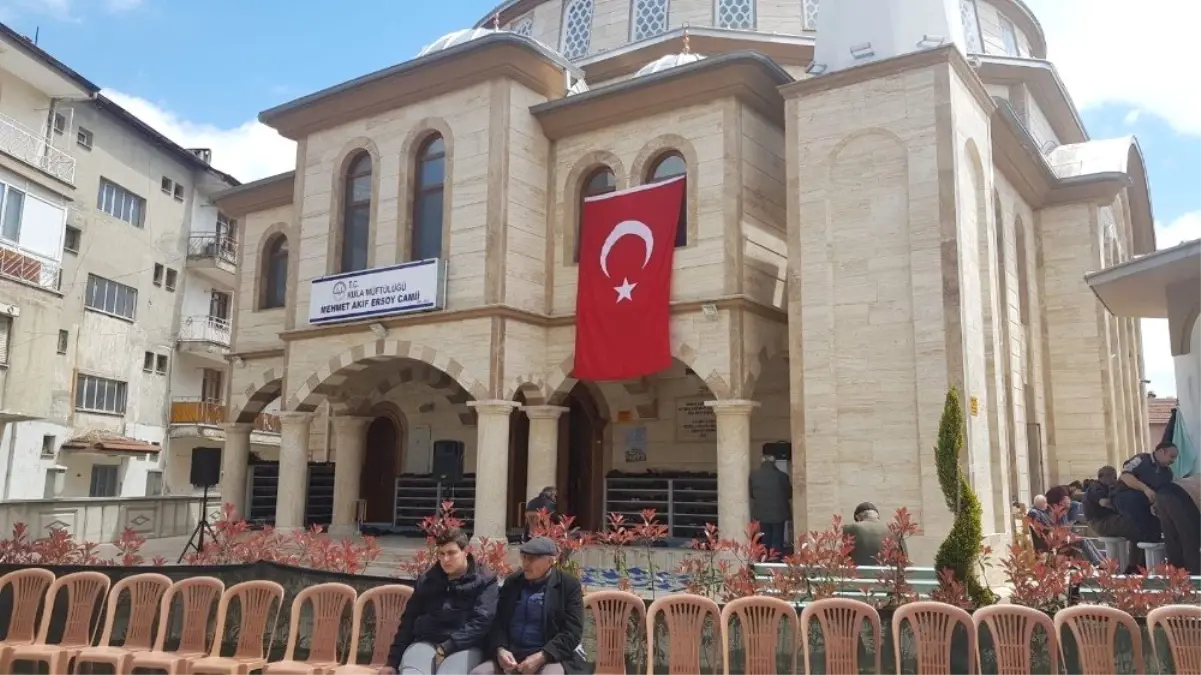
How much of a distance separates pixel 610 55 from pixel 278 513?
37.7ft

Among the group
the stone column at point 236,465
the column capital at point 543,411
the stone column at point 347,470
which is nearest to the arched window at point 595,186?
the column capital at point 543,411

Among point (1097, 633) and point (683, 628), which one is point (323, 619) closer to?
point (683, 628)

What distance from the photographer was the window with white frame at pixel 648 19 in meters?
20.4

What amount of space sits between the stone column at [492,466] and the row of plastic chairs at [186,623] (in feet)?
21.0

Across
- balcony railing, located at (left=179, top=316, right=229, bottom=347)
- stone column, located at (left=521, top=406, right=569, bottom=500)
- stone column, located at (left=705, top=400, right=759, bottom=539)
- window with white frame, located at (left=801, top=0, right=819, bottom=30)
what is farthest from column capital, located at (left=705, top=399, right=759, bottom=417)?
balcony railing, located at (left=179, top=316, right=229, bottom=347)

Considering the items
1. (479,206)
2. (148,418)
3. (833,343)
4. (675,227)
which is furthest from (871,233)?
(148,418)

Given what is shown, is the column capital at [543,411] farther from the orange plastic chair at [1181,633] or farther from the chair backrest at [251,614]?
the orange plastic chair at [1181,633]

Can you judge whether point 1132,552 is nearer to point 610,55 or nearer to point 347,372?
point 347,372

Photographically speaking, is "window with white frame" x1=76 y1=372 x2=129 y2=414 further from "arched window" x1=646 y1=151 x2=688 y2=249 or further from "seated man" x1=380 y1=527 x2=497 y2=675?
"seated man" x1=380 y1=527 x2=497 y2=675

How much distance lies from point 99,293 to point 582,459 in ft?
58.0

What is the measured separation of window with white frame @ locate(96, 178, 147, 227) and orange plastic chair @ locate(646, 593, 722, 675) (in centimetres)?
2636

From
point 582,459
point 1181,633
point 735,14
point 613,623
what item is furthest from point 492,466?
point 735,14

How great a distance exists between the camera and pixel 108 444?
25.3 m

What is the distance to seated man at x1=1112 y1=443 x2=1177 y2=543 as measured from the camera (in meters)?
8.70
